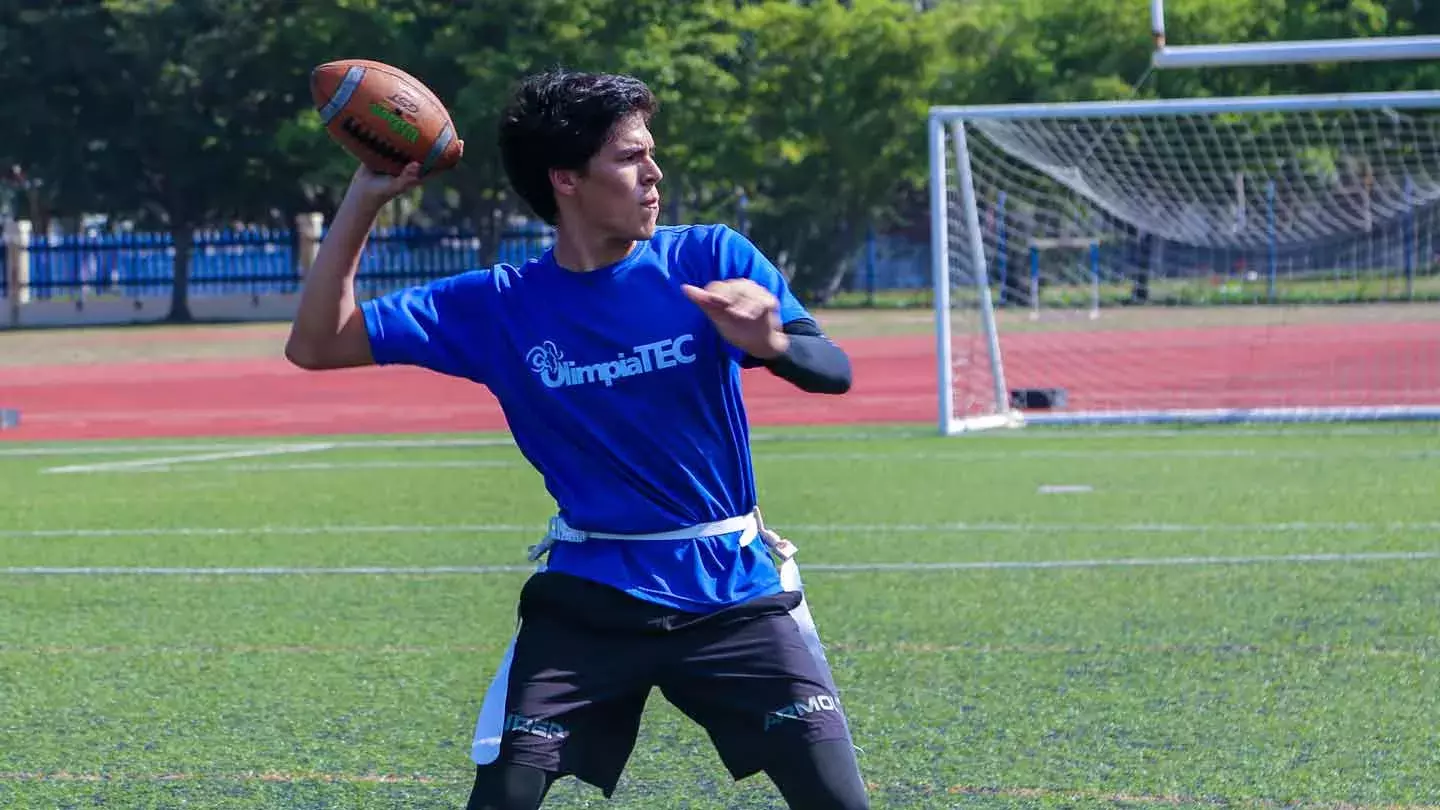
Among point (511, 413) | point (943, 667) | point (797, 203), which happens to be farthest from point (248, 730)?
point (797, 203)

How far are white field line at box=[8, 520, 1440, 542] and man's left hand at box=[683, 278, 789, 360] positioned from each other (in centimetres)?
762

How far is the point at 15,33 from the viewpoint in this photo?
43625 mm

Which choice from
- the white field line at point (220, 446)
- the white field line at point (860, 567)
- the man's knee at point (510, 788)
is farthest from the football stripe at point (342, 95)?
the white field line at point (220, 446)

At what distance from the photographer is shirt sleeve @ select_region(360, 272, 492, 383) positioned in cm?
407

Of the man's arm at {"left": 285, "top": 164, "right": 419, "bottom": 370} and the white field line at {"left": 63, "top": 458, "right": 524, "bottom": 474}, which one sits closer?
the man's arm at {"left": 285, "top": 164, "right": 419, "bottom": 370}

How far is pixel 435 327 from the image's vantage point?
162 inches

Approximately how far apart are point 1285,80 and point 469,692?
109ft

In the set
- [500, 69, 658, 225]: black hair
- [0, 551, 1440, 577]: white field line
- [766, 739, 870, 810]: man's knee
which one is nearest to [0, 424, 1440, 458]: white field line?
[0, 551, 1440, 577]: white field line

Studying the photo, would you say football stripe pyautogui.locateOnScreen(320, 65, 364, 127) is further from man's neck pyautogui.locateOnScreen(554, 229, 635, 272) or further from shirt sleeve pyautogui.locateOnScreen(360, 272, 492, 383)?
man's neck pyautogui.locateOnScreen(554, 229, 635, 272)

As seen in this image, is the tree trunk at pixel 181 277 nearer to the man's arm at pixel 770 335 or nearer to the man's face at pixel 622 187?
the man's face at pixel 622 187

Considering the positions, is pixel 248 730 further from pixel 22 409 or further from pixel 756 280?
pixel 22 409

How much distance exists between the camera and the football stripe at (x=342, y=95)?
159 inches

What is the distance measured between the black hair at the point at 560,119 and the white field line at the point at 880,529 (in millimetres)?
7297

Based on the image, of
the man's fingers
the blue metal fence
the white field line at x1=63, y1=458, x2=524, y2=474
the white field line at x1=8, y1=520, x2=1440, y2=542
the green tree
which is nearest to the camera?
the man's fingers
